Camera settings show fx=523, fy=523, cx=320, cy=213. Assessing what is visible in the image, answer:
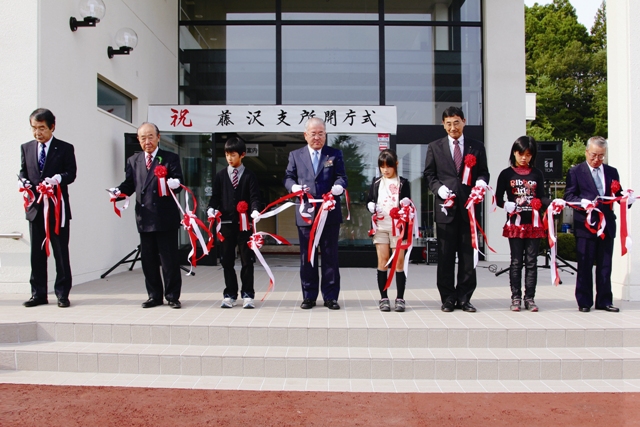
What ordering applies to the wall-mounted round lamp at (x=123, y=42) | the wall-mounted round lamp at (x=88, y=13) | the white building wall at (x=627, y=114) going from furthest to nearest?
1. the wall-mounted round lamp at (x=123, y=42)
2. the wall-mounted round lamp at (x=88, y=13)
3. the white building wall at (x=627, y=114)

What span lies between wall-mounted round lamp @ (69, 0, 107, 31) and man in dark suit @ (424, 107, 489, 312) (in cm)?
428

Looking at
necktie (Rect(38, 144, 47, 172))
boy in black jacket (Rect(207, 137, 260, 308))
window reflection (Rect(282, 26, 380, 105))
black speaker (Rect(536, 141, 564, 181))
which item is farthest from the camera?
window reflection (Rect(282, 26, 380, 105))

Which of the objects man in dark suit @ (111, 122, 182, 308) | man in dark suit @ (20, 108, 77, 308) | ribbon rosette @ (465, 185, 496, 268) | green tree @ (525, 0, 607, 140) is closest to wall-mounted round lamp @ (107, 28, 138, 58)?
man in dark suit @ (20, 108, 77, 308)

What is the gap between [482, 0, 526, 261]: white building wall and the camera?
389 inches

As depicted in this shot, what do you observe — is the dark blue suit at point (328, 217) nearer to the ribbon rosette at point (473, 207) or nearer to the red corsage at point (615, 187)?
the ribbon rosette at point (473, 207)

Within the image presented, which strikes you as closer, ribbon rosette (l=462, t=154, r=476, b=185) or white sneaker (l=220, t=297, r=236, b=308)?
ribbon rosette (l=462, t=154, r=476, b=185)

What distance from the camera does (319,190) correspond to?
4703 mm

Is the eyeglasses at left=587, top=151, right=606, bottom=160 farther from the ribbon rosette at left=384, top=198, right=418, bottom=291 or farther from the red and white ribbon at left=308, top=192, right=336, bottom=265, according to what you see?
the red and white ribbon at left=308, top=192, right=336, bottom=265

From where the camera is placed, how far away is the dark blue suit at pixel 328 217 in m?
4.71

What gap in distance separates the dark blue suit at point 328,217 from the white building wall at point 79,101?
9.25 ft

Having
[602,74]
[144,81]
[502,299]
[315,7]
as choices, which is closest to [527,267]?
[502,299]

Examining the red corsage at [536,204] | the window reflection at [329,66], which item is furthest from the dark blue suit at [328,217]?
the window reflection at [329,66]

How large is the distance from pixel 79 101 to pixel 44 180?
190 centimetres

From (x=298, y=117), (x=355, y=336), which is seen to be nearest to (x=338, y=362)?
(x=355, y=336)
